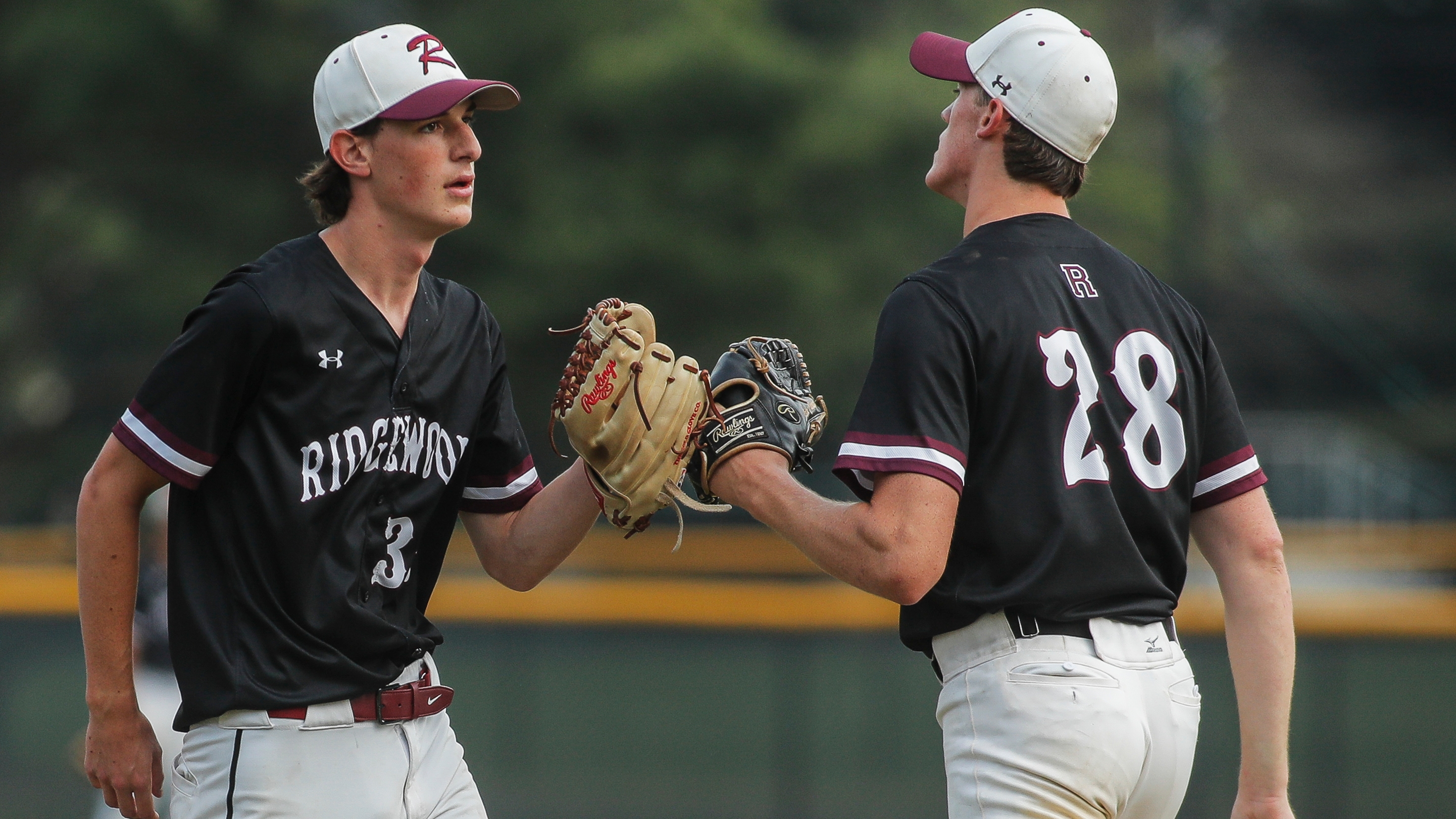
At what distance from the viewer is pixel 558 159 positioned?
39.3 feet

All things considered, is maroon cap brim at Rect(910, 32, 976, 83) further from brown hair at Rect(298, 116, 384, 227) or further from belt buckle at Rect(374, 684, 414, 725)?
belt buckle at Rect(374, 684, 414, 725)

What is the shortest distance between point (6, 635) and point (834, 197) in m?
7.57

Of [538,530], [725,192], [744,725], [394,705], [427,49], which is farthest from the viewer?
[725,192]

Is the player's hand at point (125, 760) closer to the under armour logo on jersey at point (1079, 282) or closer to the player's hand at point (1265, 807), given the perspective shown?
the under armour logo on jersey at point (1079, 282)

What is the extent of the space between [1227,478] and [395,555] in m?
1.55

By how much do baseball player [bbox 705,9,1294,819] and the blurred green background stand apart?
6.70 meters

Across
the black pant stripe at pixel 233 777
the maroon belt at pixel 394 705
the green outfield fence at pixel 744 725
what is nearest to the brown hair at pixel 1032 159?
the maroon belt at pixel 394 705

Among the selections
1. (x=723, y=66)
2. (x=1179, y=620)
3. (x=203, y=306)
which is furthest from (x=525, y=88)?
(x=203, y=306)

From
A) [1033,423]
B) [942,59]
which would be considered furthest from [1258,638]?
[942,59]

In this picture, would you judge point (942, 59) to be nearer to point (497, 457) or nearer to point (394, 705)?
point (497, 457)

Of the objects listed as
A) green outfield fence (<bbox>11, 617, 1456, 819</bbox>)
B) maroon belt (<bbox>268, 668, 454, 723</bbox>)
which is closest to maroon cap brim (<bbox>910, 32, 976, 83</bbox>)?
maroon belt (<bbox>268, 668, 454, 723</bbox>)

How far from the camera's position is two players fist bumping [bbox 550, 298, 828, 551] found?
2.76 metres

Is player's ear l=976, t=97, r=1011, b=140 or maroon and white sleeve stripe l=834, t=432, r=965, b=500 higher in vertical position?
player's ear l=976, t=97, r=1011, b=140

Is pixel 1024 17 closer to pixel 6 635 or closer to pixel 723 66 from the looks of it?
pixel 6 635
